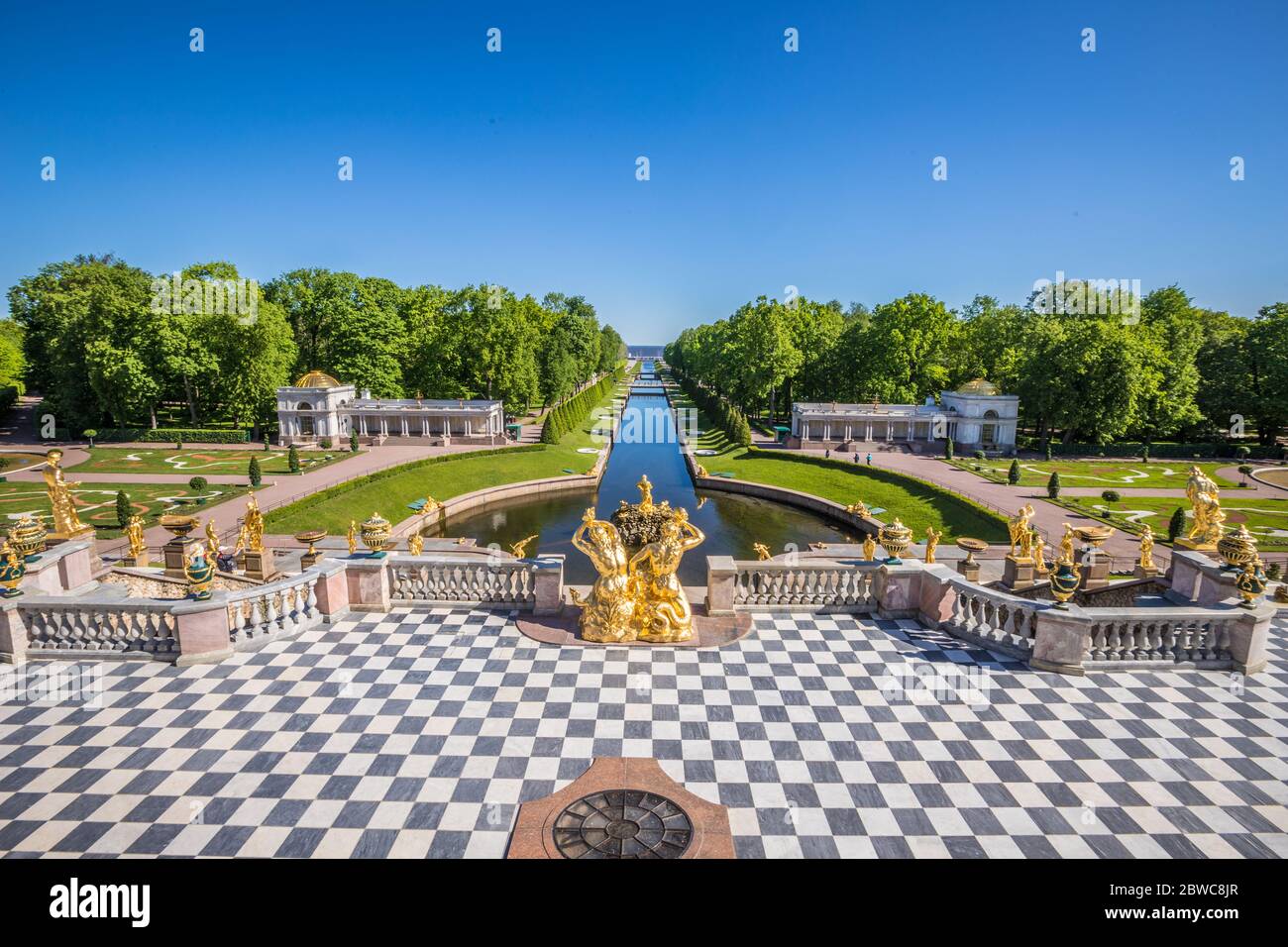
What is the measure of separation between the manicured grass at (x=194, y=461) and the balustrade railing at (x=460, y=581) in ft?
134

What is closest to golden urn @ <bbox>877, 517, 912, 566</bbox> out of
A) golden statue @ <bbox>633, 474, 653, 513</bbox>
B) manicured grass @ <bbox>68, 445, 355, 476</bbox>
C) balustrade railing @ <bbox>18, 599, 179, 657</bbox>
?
golden statue @ <bbox>633, 474, 653, 513</bbox>

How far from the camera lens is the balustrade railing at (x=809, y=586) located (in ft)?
51.9

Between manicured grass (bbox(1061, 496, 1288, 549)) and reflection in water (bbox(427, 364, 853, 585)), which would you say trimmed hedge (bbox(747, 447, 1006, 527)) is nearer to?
manicured grass (bbox(1061, 496, 1288, 549))

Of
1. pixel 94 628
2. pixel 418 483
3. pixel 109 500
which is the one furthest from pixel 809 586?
pixel 109 500

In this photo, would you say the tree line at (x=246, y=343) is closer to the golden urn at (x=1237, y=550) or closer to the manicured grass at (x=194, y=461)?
the manicured grass at (x=194, y=461)

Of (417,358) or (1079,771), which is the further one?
(417,358)

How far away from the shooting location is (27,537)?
14719mm

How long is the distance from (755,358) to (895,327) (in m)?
14.8

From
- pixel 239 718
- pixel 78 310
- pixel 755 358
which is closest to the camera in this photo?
pixel 239 718

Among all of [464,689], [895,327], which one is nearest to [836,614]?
[464,689]

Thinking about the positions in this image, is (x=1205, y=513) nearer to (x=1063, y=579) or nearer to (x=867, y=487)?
(x=1063, y=579)

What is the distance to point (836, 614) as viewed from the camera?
51.2 feet
